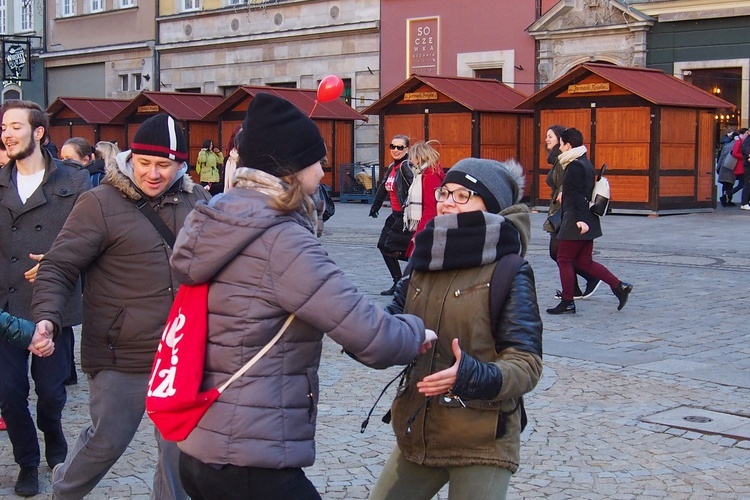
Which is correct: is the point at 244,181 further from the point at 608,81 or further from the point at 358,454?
the point at 608,81

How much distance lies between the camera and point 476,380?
10.7 ft

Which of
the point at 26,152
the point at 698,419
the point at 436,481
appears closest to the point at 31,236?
the point at 26,152

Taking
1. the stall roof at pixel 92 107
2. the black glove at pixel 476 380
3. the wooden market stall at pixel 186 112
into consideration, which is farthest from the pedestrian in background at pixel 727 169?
the black glove at pixel 476 380

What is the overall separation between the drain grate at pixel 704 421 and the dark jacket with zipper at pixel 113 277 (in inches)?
130

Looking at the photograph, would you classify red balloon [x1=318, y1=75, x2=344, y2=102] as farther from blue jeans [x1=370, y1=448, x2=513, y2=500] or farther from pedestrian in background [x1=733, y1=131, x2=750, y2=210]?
blue jeans [x1=370, y1=448, x2=513, y2=500]

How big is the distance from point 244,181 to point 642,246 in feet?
46.2

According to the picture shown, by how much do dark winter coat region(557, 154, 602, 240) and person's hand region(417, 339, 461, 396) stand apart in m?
7.25

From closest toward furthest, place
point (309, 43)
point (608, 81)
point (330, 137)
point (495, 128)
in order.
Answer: point (608, 81) → point (495, 128) → point (330, 137) → point (309, 43)

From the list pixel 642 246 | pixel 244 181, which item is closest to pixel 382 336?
pixel 244 181

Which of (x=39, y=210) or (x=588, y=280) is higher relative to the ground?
(x=39, y=210)

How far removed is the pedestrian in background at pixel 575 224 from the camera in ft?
33.8

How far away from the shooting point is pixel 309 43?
112ft

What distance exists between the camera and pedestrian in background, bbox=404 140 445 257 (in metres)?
10.8

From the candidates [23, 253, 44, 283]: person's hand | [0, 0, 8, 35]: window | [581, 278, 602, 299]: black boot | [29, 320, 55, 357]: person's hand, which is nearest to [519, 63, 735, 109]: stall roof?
[581, 278, 602, 299]: black boot
